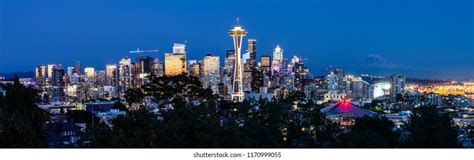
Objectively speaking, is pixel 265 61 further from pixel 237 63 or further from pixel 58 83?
pixel 58 83

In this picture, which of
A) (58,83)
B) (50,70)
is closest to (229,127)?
(50,70)

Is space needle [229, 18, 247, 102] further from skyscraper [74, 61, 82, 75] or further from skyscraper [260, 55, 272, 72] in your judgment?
skyscraper [74, 61, 82, 75]

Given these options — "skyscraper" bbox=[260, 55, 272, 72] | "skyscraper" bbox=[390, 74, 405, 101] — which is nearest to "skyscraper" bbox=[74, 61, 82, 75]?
"skyscraper" bbox=[260, 55, 272, 72]

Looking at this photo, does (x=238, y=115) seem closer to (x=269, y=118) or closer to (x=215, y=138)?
(x=269, y=118)

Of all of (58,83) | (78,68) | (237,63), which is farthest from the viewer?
(237,63)

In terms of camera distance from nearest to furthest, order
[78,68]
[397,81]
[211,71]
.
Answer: [78,68]
[397,81]
[211,71]

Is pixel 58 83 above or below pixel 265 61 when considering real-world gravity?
below

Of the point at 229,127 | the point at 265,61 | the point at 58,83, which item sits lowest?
the point at 229,127
